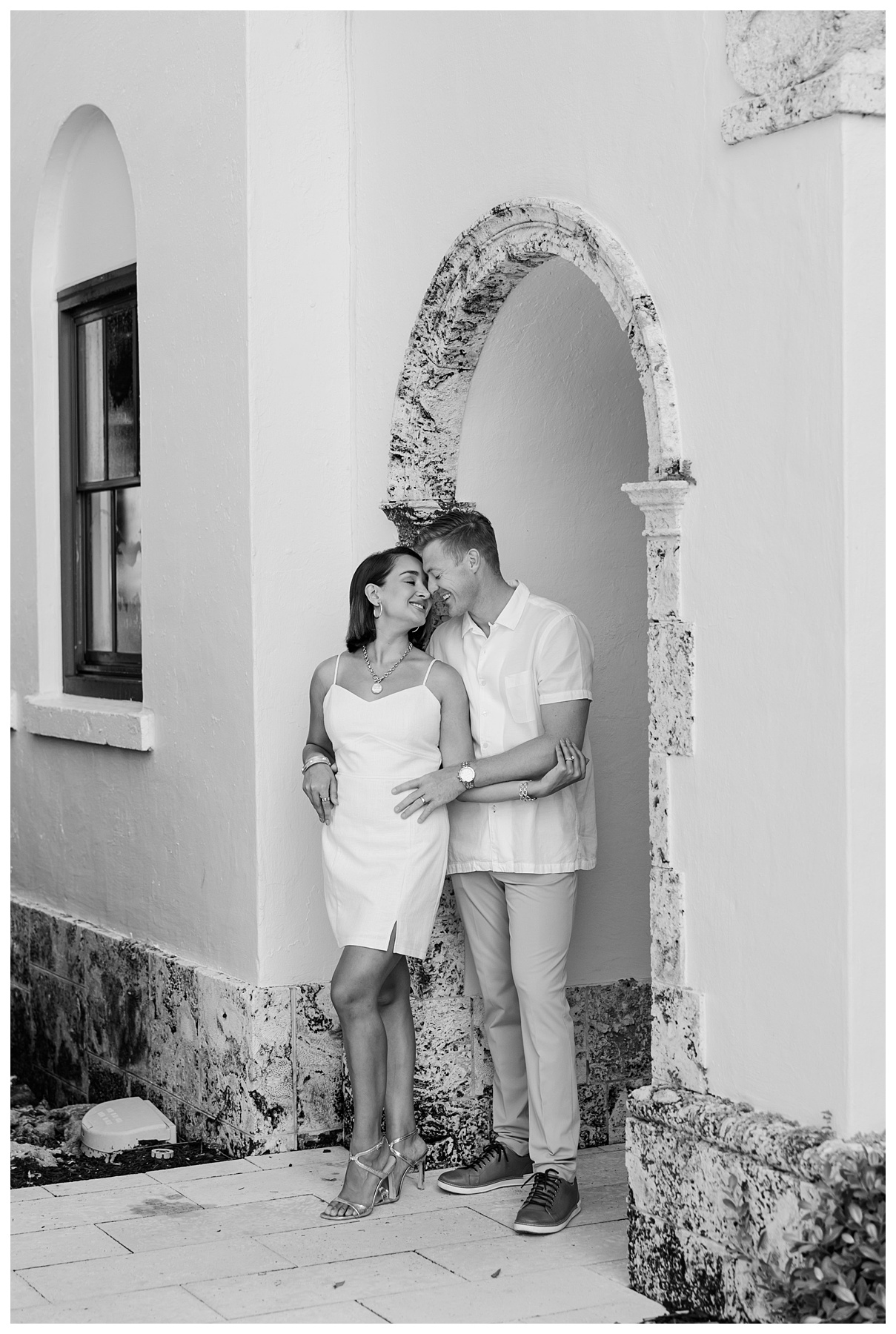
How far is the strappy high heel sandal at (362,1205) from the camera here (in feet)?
15.4

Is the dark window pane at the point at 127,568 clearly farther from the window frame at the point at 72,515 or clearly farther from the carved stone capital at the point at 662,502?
the carved stone capital at the point at 662,502

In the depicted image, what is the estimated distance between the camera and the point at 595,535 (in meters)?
5.55

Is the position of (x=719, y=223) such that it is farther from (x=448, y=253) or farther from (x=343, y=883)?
(x=343, y=883)

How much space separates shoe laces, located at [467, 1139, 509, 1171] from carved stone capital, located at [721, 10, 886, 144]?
9.89 feet

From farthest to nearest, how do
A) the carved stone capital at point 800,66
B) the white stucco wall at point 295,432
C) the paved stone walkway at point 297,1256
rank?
the white stucco wall at point 295,432 < the paved stone walkway at point 297,1256 < the carved stone capital at point 800,66

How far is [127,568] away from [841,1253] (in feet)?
15.1

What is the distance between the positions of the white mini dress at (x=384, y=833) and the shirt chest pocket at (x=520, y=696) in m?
0.21

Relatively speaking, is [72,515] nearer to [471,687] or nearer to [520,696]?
[471,687]

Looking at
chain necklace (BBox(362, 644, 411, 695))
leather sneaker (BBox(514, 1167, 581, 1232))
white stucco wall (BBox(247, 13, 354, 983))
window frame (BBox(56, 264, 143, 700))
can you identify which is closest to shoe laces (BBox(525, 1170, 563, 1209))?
leather sneaker (BBox(514, 1167, 581, 1232))

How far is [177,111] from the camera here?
5895 mm

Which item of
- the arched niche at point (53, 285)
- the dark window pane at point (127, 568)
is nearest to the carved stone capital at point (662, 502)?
the dark window pane at point (127, 568)

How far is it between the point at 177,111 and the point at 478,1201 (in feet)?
12.9

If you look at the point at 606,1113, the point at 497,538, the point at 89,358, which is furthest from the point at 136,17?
the point at 606,1113

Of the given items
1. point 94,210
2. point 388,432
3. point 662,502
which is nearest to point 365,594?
point 388,432
